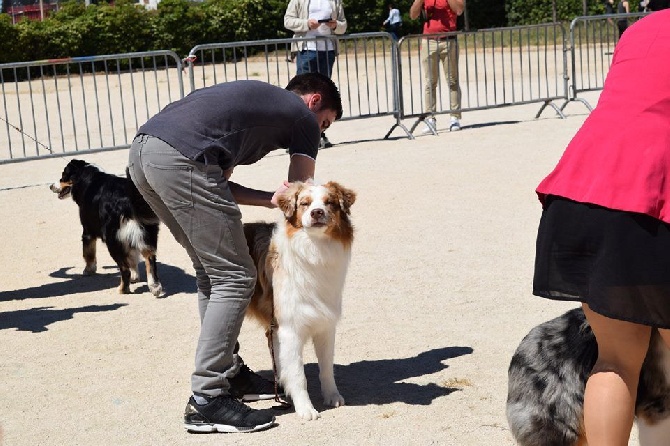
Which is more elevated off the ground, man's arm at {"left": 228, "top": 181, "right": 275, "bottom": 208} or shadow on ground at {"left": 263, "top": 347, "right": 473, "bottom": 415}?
man's arm at {"left": 228, "top": 181, "right": 275, "bottom": 208}

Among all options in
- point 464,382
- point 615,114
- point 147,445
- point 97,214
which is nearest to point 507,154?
point 97,214

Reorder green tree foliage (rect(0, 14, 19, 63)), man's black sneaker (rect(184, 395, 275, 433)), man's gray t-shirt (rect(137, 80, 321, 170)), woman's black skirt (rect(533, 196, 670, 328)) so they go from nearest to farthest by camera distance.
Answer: woman's black skirt (rect(533, 196, 670, 328))
man's gray t-shirt (rect(137, 80, 321, 170))
man's black sneaker (rect(184, 395, 275, 433))
green tree foliage (rect(0, 14, 19, 63))

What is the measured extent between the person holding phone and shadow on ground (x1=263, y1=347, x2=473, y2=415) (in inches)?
296

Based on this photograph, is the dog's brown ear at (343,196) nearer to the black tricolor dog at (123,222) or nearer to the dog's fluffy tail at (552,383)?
the dog's fluffy tail at (552,383)

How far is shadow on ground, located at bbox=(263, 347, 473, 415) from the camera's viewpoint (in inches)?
193

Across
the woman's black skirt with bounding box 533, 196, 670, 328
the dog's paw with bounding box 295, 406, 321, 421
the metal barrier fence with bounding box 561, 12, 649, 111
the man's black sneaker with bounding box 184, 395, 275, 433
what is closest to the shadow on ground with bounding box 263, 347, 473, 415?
the dog's paw with bounding box 295, 406, 321, 421

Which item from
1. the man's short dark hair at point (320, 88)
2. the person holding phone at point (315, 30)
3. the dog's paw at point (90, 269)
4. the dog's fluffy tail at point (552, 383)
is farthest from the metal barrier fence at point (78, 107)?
the dog's fluffy tail at point (552, 383)

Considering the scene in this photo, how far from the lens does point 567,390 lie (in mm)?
3377

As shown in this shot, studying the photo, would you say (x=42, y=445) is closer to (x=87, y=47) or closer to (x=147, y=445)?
(x=147, y=445)

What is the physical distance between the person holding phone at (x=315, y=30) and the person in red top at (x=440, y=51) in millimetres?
1224

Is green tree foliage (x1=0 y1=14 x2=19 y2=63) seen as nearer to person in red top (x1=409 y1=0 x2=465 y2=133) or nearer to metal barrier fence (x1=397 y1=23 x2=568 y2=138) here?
metal barrier fence (x1=397 y1=23 x2=568 y2=138)

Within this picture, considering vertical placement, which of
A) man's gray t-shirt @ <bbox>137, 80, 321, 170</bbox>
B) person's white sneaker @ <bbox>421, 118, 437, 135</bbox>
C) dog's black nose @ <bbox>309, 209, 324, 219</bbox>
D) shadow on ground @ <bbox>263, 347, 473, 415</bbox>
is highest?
man's gray t-shirt @ <bbox>137, 80, 321, 170</bbox>

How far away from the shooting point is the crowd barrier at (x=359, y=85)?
13336 millimetres

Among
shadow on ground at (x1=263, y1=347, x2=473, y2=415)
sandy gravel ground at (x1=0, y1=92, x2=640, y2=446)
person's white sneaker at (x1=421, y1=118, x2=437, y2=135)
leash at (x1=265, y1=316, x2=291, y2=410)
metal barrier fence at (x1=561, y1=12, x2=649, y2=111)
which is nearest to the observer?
sandy gravel ground at (x1=0, y1=92, x2=640, y2=446)
